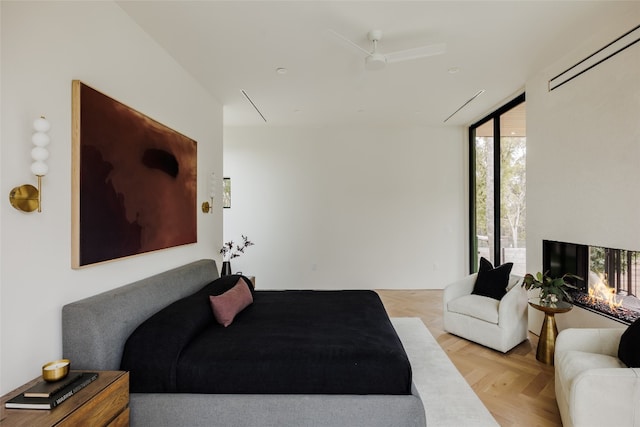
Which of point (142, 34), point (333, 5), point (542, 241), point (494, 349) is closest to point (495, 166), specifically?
point (542, 241)

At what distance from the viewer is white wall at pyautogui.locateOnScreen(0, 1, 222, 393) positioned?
4.54 ft

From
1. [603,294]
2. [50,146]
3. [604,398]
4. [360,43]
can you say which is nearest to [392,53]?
[360,43]

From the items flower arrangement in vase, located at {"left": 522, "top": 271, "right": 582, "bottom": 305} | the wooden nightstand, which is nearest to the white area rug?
flower arrangement in vase, located at {"left": 522, "top": 271, "right": 582, "bottom": 305}

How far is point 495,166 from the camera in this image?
170 inches

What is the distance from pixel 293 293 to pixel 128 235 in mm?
1624

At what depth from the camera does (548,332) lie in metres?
2.71

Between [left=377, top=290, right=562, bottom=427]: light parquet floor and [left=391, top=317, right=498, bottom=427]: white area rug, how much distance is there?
0.27 feet

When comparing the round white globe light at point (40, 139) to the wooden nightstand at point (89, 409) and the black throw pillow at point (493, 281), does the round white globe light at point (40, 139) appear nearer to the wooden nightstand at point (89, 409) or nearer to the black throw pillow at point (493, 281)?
the wooden nightstand at point (89, 409)

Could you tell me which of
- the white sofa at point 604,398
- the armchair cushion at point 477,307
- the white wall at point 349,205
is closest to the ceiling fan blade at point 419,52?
the white sofa at point 604,398

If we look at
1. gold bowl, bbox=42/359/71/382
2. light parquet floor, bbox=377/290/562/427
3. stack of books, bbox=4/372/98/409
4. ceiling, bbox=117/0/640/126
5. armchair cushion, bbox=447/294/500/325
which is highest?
ceiling, bbox=117/0/640/126

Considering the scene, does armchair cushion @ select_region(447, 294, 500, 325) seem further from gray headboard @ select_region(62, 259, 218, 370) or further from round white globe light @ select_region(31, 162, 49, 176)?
round white globe light @ select_region(31, 162, 49, 176)

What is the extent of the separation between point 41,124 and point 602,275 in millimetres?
4112

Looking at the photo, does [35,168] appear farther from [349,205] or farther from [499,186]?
[499,186]

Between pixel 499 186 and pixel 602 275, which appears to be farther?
pixel 499 186
